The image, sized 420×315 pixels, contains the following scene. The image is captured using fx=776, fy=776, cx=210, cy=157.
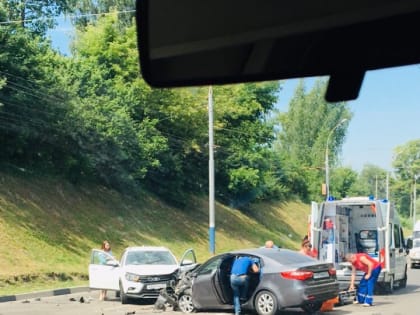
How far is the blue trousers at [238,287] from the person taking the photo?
14711 mm

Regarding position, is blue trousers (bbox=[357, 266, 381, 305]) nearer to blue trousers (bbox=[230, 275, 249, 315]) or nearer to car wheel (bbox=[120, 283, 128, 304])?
blue trousers (bbox=[230, 275, 249, 315])

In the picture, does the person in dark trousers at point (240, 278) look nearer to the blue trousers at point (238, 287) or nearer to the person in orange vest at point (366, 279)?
the blue trousers at point (238, 287)

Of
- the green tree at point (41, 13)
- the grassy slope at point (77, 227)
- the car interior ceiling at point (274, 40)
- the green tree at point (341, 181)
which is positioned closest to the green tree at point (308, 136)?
the green tree at point (341, 181)

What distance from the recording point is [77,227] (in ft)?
104

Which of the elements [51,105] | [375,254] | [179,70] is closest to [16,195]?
[51,105]

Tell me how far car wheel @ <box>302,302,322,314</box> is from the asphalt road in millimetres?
437

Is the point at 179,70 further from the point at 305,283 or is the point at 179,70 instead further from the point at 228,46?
the point at 305,283

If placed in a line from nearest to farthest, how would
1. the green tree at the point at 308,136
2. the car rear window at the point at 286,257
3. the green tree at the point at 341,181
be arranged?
the car rear window at the point at 286,257 < the green tree at the point at 308,136 < the green tree at the point at 341,181

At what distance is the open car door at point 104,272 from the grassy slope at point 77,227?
3160 mm

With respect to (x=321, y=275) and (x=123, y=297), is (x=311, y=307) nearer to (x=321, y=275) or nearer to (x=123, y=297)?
(x=321, y=275)

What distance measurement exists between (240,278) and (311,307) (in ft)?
4.90

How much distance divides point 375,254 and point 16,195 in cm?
1518

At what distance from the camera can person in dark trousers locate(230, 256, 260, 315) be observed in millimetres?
14711

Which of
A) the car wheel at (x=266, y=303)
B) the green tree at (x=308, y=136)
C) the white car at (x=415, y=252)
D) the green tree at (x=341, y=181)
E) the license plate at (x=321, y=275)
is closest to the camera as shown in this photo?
the car wheel at (x=266, y=303)
